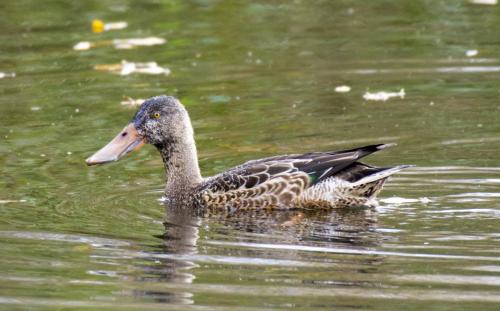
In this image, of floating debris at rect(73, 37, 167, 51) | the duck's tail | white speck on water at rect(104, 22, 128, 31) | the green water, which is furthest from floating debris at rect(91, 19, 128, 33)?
the duck's tail

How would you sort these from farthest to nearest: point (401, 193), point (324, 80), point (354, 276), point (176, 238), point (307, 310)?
point (324, 80) < point (401, 193) < point (176, 238) < point (354, 276) < point (307, 310)

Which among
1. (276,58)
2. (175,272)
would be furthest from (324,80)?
(175,272)

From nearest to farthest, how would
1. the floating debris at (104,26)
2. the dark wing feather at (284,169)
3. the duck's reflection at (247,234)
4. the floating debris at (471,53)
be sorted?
the duck's reflection at (247,234) < the dark wing feather at (284,169) < the floating debris at (471,53) < the floating debris at (104,26)

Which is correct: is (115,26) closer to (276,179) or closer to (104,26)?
(104,26)

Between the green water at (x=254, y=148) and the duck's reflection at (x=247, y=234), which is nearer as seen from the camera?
the green water at (x=254, y=148)

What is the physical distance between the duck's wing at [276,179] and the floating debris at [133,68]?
5168mm

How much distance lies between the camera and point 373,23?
17.9 metres

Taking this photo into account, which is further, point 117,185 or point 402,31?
point 402,31

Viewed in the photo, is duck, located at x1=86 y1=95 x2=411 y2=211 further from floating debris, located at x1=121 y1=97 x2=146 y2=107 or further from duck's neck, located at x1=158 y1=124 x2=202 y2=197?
floating debris, located at x1=121 y1=97 x2=146 y2=107

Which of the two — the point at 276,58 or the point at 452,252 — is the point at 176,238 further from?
the point at 276,58

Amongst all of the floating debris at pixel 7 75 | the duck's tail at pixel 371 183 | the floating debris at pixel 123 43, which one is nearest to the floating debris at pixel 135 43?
the floating debris at pixel 123 43

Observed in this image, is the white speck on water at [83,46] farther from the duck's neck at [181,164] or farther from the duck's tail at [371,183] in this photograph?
the duck's tail at [371,183]

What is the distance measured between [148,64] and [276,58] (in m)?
1.65

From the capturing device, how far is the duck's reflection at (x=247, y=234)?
Result: 28.0 feet
